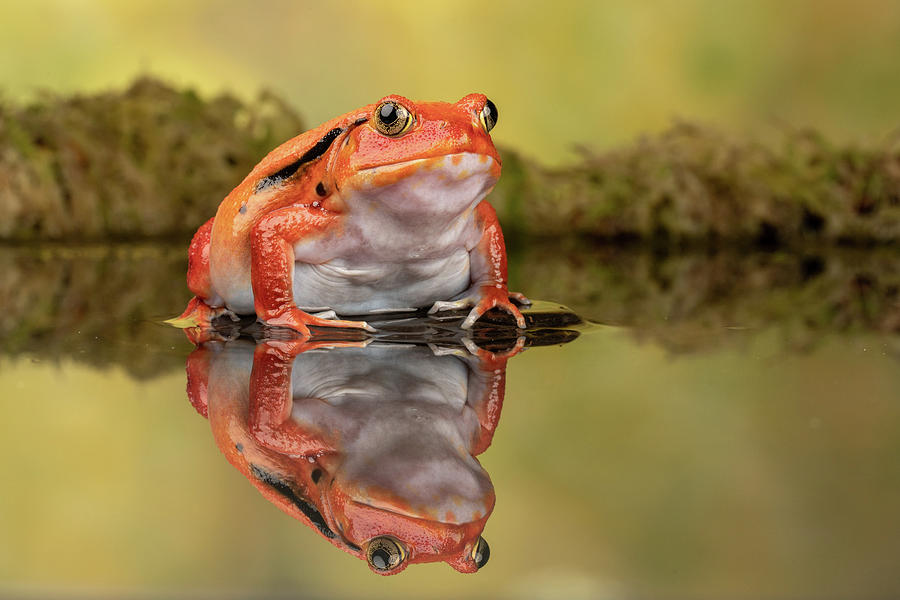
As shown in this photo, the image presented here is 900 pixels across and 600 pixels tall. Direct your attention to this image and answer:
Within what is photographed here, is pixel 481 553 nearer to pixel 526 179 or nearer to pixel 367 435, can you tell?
pixel 367 435

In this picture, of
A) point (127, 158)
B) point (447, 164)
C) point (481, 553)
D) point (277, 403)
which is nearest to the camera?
point (481, 553)

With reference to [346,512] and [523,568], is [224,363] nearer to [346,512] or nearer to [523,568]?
[346,512]

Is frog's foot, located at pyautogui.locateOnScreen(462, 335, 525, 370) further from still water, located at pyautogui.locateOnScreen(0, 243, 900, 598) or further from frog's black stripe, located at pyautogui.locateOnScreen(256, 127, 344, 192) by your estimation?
frog's black stripe, located at pyautogui.locateOnScreen(256, 127, 344, 192)

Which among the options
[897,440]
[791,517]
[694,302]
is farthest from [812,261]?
[791,517]

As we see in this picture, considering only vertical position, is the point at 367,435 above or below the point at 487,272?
below

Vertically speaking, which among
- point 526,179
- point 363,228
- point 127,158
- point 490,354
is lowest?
point 490,354

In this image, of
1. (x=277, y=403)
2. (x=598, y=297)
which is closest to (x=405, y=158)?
(x=277, y=403)

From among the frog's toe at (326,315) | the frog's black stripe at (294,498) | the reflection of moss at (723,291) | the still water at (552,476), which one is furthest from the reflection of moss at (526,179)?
the frog's black stripe at (294,498)
